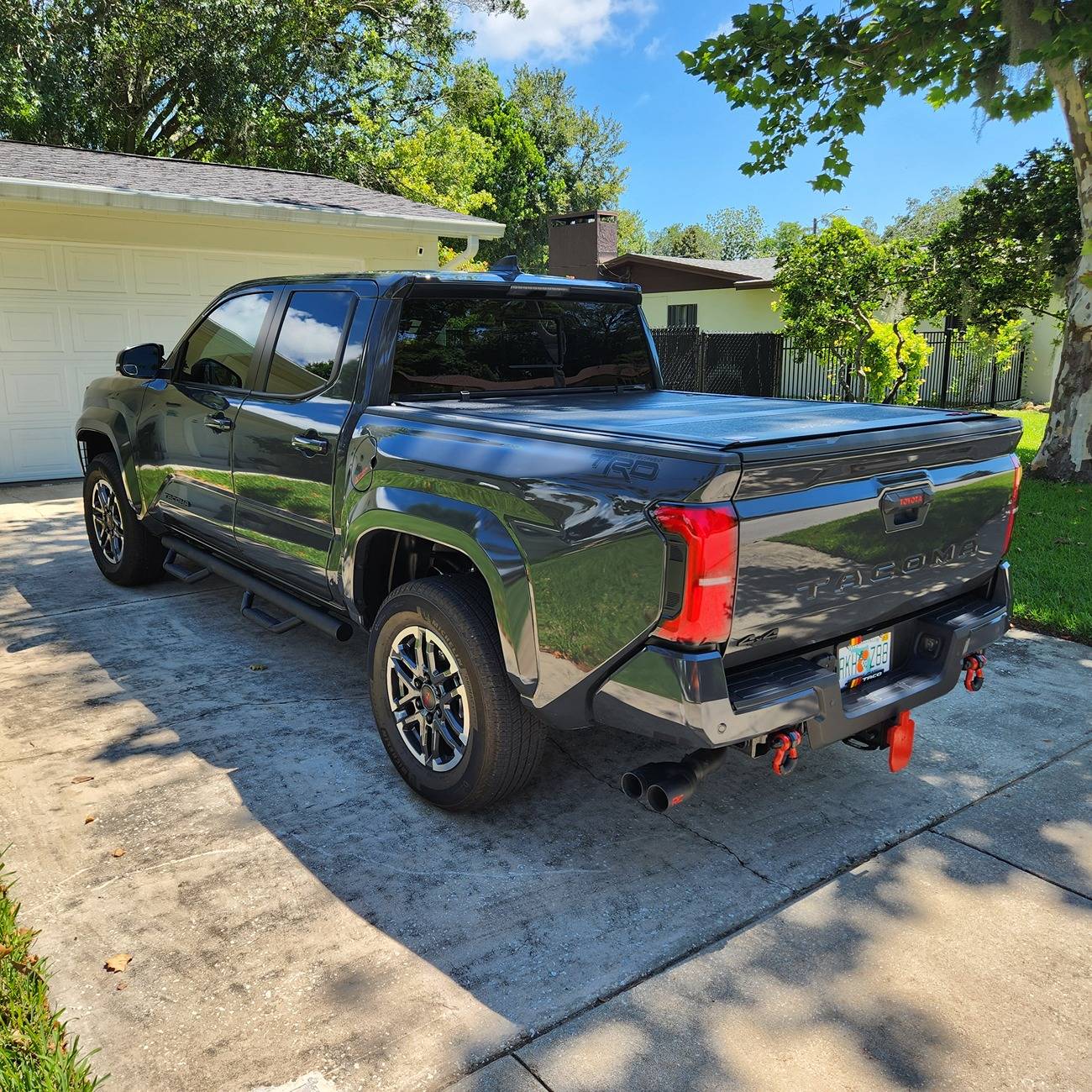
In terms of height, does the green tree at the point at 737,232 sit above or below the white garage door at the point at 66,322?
above

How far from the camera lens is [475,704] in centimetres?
329

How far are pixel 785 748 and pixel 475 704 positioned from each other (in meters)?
1.06

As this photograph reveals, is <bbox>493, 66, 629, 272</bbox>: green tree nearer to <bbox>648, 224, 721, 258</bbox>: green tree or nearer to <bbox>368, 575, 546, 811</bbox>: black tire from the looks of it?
<bbox>648, 224, 721, 258</bbox>: green tree

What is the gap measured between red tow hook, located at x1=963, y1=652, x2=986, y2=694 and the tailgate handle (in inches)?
27.0

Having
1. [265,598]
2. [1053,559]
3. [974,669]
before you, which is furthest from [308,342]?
[1053,559]

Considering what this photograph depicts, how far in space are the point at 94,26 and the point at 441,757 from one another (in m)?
21.8

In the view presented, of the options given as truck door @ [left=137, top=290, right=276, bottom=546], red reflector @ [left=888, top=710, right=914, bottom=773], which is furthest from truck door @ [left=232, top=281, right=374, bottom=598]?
red reflector @ [left=888, top=710, right=914, bottom=773]

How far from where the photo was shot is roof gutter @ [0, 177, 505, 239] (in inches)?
379

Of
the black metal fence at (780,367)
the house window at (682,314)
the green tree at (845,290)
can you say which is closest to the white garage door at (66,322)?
the green tree at (845,290)

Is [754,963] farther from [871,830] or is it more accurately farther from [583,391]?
[583,391]

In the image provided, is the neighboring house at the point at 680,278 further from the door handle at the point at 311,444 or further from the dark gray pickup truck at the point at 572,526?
the door handle at the point at 311,444

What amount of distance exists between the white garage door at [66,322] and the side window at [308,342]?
7.57 m

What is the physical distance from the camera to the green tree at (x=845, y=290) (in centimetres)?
1916

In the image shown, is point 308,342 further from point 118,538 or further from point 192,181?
point 192,181
